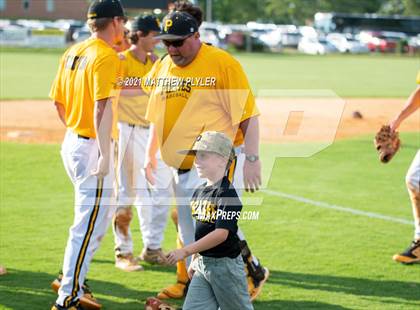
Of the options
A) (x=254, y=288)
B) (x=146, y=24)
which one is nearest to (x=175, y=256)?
(x=254, y=288)

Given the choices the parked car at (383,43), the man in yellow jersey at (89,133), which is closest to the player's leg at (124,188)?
the man in yellow jersey at (89,133)

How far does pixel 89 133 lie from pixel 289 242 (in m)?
3.36

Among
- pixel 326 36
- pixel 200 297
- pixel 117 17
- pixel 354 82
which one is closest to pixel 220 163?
pixel 200 297

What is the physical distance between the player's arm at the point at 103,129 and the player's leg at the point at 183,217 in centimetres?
67

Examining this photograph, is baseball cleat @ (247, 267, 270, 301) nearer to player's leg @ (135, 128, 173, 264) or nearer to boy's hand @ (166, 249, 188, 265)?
player's leg @ (135, 128, 173, 264)

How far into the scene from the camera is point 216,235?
206 inches

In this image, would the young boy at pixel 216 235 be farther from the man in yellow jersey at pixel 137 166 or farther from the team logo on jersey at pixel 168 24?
the man in yellow jersey at pixel 137 166

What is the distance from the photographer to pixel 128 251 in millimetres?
8234

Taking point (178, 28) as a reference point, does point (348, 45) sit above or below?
below

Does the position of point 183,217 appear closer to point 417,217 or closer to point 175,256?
point 175,256

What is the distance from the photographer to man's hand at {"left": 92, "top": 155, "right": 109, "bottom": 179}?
254 inches


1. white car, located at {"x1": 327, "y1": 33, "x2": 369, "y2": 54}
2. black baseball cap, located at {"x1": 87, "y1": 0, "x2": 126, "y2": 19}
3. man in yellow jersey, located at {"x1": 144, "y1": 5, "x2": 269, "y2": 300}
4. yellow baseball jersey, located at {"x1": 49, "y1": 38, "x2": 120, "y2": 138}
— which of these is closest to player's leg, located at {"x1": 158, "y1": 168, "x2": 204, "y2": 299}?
man in yellow jersey, located at {"x1": 144, "y1": 5, "x2": 269, "y2": 300}

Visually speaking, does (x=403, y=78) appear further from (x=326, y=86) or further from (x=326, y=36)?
(x=326, y=36)

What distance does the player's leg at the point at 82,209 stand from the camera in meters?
6.59
